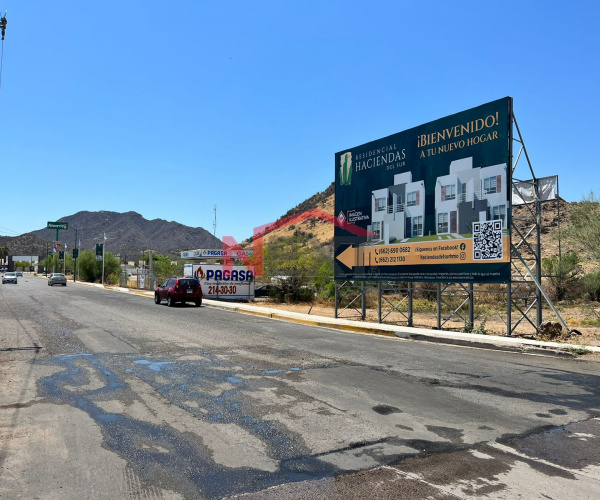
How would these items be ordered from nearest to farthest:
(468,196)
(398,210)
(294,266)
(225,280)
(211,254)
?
1. (468,196)
2. (398,210)
3. (294,266)
4. (225,280)
5. (211,254)

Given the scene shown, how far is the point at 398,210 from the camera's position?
18828 millimetres

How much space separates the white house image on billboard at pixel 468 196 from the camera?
598 inches

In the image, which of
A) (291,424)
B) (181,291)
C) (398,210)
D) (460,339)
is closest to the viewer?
(291,424)

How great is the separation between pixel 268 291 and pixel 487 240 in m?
22.9

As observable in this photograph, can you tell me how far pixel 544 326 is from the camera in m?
14.7

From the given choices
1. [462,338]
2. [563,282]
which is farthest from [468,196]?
[563,282]

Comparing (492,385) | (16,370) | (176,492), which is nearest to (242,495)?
(176,492)

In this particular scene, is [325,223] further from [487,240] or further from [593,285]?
[487,240]

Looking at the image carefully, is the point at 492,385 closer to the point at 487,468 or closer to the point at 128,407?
the point at 487,468

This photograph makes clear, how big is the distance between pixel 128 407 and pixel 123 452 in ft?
5.67

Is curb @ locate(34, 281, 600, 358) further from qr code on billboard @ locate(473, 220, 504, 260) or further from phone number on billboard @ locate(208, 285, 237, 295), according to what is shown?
phone number on billboard @ locate(208, 285, 237, 295)

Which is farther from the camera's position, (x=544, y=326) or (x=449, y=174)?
(x=449, y=174)

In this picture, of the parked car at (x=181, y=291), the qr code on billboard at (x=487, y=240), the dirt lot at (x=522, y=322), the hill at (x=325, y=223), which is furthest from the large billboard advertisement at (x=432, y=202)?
the hill at (x=325, y=223)

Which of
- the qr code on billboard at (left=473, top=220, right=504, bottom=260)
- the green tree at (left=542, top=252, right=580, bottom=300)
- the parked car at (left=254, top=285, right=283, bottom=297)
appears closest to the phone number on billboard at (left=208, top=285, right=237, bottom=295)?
the parked car at (left=254, top=285, right=283, bottom=297)
